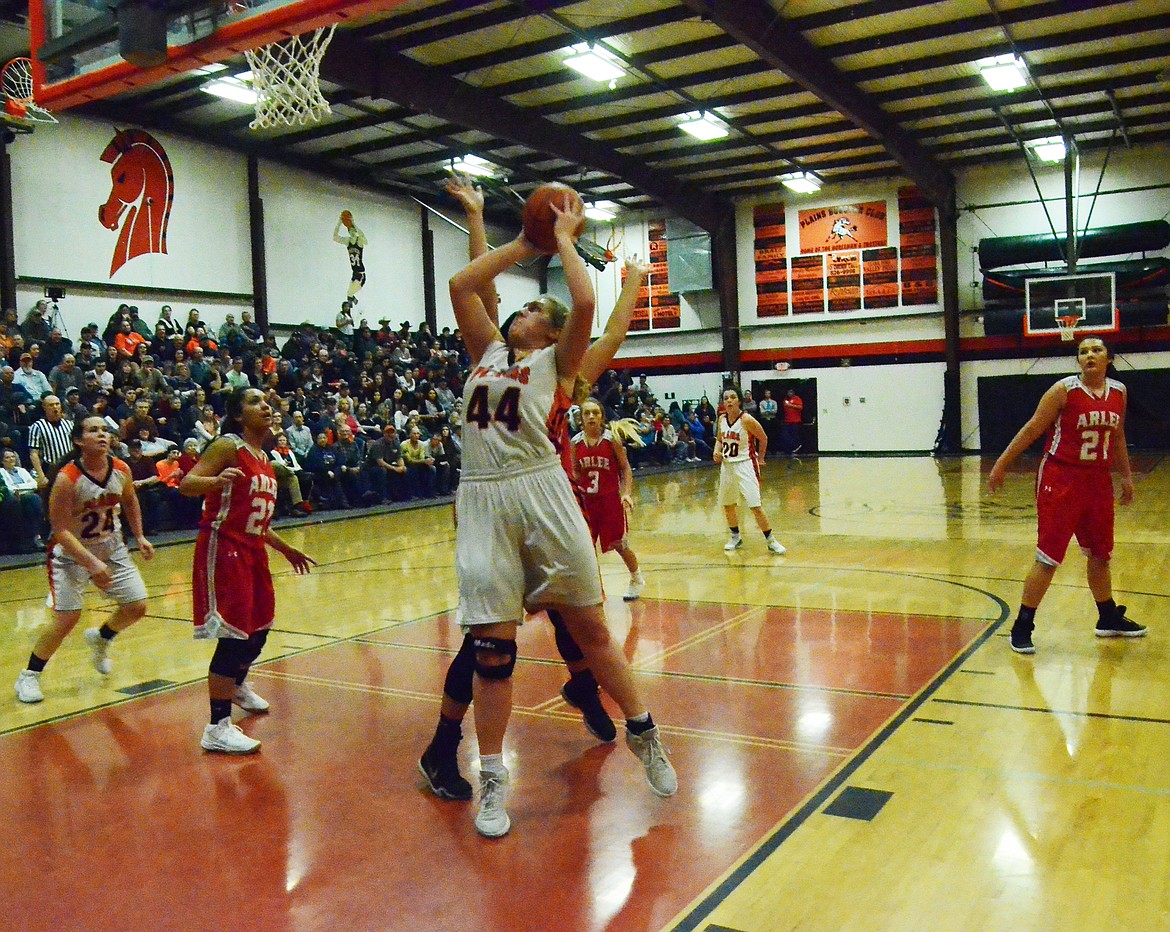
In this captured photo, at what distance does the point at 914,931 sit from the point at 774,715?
6.32ft

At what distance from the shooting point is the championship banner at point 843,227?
24734 millimetres

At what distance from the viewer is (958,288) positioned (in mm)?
24016

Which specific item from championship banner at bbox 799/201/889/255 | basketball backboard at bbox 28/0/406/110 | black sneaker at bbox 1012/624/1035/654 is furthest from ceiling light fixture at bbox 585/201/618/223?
black sneaker at bbox 1012/624/1035/654

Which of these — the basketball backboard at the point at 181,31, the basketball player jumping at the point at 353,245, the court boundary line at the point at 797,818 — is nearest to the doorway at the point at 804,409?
the basketball player jumping at the point at 353,245

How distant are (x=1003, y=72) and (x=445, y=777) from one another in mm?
17070

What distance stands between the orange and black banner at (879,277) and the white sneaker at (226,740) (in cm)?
2313

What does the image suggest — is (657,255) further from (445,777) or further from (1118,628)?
(445,777)

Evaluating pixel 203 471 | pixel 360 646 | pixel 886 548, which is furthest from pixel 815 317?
pixel 203 471

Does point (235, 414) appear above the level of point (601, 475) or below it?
above

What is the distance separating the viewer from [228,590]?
4.28 metres

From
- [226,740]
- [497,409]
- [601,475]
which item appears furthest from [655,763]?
[601,475]

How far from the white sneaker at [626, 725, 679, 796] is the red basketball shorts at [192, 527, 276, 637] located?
1.80 m

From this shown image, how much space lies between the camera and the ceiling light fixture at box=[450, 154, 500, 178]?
21.0 metres

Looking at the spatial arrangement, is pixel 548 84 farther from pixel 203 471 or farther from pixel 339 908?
pixel 339 908
